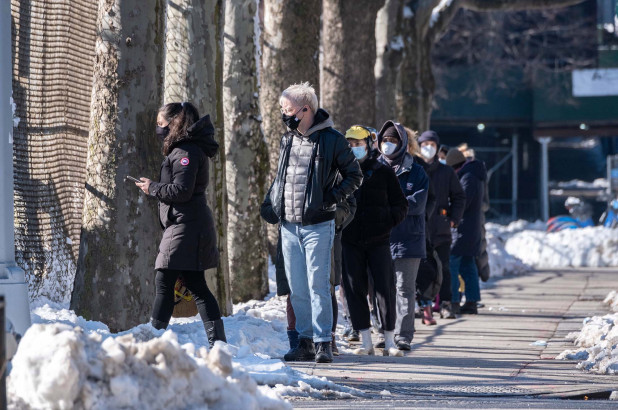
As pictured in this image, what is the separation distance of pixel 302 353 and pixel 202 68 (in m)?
3.13

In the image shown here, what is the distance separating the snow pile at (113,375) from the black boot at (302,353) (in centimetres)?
311

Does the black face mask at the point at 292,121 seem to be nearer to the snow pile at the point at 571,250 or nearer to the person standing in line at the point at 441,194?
the person standing in line at the point at 441,194

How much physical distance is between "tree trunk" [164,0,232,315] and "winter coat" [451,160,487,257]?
335 cm

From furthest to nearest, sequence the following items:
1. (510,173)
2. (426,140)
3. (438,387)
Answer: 1. (510,173)
2. (426,140)
3. (438,387)

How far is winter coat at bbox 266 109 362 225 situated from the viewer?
7926 mm

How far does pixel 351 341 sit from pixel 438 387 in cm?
279

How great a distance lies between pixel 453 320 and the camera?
488 inches

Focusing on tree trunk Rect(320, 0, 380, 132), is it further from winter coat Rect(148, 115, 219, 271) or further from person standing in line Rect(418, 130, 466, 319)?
winter coat Rect(148, 115, 219, 271)

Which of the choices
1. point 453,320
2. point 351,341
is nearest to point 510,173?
point 453,320

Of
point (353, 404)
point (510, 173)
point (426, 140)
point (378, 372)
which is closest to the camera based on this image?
point (353, 404)

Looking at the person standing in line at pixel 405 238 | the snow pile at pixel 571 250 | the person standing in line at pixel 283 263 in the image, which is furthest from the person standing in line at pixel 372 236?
the snow pile at pixel 571 250

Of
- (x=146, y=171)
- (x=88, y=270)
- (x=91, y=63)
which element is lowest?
(x=88, y=270)

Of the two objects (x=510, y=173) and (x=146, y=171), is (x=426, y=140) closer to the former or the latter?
(x=146, y=171)

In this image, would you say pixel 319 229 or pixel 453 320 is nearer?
pixel 319 229
